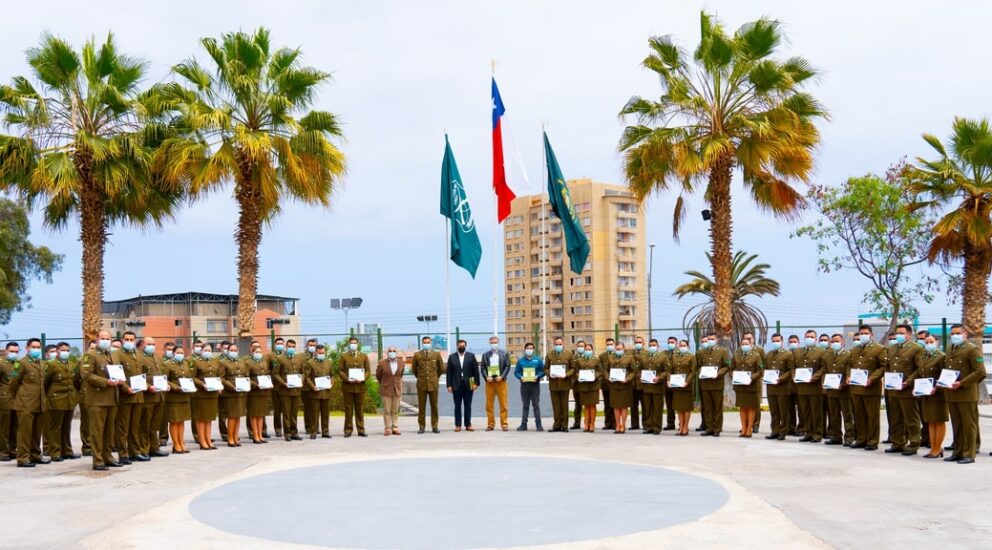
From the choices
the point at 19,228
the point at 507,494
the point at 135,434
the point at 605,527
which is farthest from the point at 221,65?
the point at 19,228

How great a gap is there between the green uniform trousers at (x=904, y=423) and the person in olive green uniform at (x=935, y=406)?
0.34 meters

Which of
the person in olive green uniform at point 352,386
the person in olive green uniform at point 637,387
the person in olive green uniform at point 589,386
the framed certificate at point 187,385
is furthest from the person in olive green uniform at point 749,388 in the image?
the framed certificate at point 187,385

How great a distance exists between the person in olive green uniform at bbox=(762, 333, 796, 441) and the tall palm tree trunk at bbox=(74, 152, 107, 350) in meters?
15.2

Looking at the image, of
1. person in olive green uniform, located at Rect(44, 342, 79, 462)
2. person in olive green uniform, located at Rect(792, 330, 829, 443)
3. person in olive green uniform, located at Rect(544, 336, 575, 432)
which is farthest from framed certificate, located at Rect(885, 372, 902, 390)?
person in olive green uniform, located at Rect(44, 342, 79, 462)

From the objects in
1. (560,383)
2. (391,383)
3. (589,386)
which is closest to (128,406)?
(391,383)

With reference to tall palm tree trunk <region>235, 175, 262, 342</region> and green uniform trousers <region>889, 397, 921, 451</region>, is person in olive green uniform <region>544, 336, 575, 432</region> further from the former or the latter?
tall palm tree trunk <region>235, 175, 262, 342</region>

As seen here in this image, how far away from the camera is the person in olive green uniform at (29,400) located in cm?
1453

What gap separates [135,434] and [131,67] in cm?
1125

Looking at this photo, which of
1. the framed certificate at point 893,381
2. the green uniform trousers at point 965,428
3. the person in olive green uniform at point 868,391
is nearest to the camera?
the green uniform trousers at point 965,428

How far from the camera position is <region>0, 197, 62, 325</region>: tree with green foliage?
46406mm

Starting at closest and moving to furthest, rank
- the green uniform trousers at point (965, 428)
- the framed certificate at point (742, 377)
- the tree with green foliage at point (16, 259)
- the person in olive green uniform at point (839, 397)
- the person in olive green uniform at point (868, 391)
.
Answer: the green uniform trousers at point (965, 428) < the person in olive green uniform at point (868, 391) < the person in olive green uniform at point (839, 397) < the framed certificate at point (742, 377) < the tree with green foliage at point (16, 259)

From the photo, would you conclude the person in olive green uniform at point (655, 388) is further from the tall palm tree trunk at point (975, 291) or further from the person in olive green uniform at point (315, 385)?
the tall palm tree trunk at point (975, 291)

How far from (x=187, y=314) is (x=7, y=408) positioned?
74.7 metres

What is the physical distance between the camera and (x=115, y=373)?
13844mm
